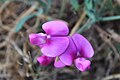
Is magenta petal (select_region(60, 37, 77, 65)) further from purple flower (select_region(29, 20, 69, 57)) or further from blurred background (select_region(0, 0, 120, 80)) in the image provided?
blurred background (select_region(0, 0, 120, 80))

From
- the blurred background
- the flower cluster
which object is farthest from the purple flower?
the blurred background

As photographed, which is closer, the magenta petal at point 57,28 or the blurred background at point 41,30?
the magenta petal at point 57,28

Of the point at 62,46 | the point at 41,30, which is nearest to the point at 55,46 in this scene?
the point at 62,46

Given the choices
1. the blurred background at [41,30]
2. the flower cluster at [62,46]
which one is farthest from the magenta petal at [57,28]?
the blurred background at [41,30]

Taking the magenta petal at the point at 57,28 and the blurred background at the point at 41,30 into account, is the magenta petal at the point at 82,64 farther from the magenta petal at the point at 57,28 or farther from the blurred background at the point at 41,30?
the blurred background at the point at 41,30

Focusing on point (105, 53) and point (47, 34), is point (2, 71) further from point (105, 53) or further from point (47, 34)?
point (47, 34)

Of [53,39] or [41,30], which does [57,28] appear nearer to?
[53,39]

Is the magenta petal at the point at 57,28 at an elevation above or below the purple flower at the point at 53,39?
above
